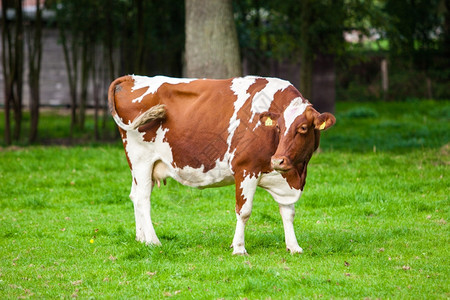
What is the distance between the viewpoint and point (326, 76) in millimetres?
22031

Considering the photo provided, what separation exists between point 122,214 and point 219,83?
297 cm

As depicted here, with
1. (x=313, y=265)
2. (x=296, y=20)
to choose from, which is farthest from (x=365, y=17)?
(x=313, y=265)

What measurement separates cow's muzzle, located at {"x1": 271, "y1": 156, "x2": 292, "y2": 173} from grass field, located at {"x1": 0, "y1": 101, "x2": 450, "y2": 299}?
944mm

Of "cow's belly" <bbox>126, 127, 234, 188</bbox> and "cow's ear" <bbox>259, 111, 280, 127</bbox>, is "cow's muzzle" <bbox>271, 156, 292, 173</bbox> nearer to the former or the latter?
"cow's ear" <bbox>259, 111, 280, 127</bbox>

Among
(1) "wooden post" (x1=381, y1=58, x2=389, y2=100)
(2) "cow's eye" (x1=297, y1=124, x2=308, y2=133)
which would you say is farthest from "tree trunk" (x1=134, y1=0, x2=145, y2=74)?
(1) "wooden post" (x1=381, y1=58, x2=389, y2=100)

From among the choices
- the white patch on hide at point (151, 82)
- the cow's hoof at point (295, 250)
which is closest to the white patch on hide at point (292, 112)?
the cow's hoof at point (295, 250)

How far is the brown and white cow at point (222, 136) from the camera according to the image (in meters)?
6.68

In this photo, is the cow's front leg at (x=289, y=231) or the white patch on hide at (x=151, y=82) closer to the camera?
the cow's front leg at (x=289, y=231)

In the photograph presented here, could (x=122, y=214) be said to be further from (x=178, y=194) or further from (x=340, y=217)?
(x=340, y=217)

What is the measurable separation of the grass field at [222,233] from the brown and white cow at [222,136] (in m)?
0.62

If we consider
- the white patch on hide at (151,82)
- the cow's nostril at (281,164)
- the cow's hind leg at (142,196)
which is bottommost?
the cow's hind leg at (142,196)

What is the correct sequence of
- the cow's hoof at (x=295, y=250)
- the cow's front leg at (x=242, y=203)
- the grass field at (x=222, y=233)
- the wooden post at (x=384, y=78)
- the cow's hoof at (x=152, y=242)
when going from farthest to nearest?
the wooden post at (x=384, y=78)
the cow's hoof at (x=152, y=242)
the cow's hoof at (x=295, y=250)
the cow's front leg at (x=242, y=203)
the grass field at (x=222, y=233)

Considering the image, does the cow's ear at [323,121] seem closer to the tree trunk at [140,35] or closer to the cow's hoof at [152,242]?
the cow's hoof at [152,242]

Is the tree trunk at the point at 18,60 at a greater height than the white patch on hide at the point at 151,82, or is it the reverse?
the white patch on hide at the point at 151,82
